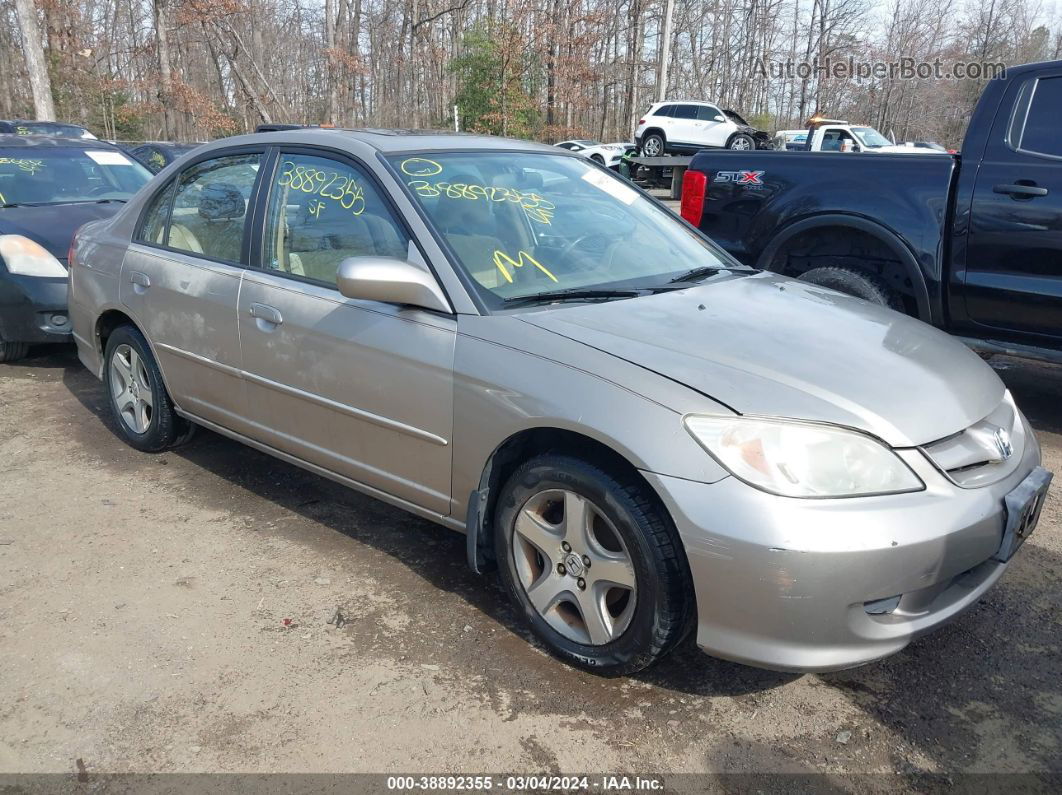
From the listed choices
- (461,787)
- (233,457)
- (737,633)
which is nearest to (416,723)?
(461,787)

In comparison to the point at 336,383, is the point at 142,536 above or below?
below

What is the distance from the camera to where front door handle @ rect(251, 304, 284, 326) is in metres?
3.44

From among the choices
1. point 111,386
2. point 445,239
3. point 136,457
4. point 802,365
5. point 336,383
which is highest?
point 445,239

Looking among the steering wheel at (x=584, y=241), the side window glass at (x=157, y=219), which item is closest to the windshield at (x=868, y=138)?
the steering wheel at (x=584, y=241)

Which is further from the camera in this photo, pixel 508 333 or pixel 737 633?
pixel 508 333

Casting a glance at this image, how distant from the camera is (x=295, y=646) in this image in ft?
9.49

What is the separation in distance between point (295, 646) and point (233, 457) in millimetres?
1984

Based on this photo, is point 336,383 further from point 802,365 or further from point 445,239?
point 802,365

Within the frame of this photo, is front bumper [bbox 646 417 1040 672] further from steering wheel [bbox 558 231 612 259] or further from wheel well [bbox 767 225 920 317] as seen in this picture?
wheel well [bbox 767 225 920 317]

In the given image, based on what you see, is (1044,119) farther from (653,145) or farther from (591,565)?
(653,145)

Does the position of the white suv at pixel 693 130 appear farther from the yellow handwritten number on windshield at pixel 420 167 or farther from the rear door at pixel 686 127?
the yellow handwritten number on windshield at pixel 420 167

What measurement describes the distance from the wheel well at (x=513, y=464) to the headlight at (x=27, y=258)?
4.73 metres

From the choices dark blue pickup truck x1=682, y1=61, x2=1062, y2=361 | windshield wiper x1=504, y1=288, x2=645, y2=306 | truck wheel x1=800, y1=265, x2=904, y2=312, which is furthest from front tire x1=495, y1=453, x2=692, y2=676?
dark blue pickup truck x1=682, y1=61, x2=1062, y2=361

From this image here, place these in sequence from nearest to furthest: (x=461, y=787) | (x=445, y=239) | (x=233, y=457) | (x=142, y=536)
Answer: (x=461, y=787) → (x=445, y=239) → (x=142, y=536) → (x=233, y=457)
